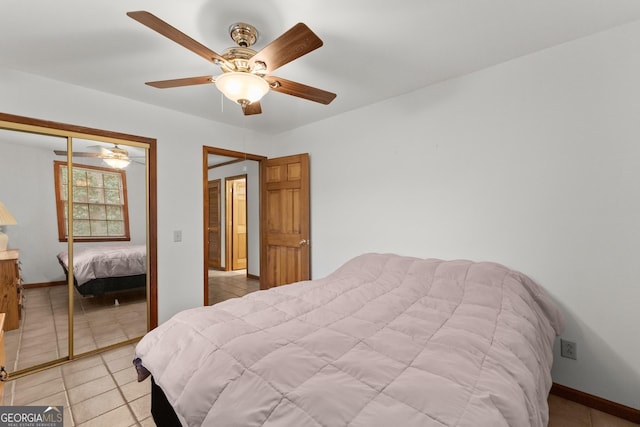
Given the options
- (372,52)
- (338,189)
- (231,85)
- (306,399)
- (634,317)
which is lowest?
(634,317)

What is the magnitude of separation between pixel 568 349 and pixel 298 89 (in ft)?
8.40

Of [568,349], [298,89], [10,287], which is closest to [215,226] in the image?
[10,287]

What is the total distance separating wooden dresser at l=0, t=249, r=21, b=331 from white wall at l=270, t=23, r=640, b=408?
3026 mm

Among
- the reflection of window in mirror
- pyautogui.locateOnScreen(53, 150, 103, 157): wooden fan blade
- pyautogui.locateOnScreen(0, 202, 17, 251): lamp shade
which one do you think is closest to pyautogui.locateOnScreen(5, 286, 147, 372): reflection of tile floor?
pyautogui.locateOnScreen(0, 202, 17, 251): lamp shade

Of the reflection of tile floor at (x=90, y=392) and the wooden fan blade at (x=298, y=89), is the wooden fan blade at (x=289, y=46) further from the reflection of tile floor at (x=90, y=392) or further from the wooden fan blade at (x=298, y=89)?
the reflection of tile floor at (x=90, y=392)

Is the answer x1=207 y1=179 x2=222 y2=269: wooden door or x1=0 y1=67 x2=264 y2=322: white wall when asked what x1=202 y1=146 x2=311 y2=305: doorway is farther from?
x1=207 y1=179 x2=222 y2=269: wooden door

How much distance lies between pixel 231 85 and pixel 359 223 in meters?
1.94

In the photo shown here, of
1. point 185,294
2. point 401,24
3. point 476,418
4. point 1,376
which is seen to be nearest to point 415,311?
point 476,418

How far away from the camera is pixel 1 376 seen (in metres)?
1.32

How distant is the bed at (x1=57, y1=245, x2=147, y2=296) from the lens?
2506mm

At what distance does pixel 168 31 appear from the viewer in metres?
1.29

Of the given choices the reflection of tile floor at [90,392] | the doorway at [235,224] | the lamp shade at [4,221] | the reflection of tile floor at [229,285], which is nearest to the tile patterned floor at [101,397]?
the reflection of tile floor at [90,392]

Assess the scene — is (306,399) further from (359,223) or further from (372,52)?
(359,223)

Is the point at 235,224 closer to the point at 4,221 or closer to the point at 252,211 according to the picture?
the point at 252,211
